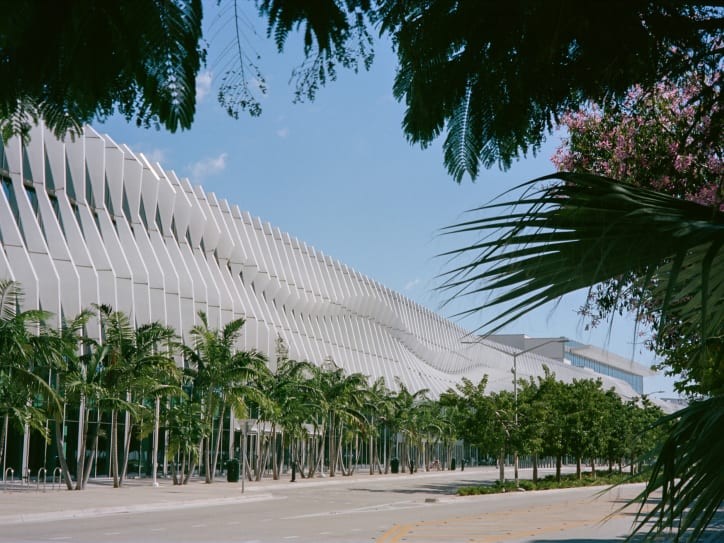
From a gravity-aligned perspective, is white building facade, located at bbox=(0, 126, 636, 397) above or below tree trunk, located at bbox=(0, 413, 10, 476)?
above

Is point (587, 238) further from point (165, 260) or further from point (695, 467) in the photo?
point (165, 260)

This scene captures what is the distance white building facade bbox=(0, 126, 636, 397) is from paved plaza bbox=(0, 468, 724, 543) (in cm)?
613

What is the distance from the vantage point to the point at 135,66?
8.86ft

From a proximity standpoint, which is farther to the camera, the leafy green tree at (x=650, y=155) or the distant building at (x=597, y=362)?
the distant building at (x=597, y=362)

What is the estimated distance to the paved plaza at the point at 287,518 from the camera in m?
19.3

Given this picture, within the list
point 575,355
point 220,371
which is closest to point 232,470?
point 220,371

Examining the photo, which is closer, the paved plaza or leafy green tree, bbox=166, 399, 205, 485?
the paved plaza

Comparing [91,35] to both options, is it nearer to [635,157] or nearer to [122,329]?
[635,157]

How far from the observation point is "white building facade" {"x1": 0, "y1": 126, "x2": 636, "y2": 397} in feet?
131

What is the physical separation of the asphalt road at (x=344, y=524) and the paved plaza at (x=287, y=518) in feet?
0.08

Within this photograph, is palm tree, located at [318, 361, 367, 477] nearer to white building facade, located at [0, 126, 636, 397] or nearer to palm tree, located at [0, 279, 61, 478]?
white building facade, located at [0, 126, 636, 397]

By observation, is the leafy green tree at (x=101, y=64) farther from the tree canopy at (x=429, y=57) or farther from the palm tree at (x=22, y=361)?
the palm tree at (x=22, y=361)

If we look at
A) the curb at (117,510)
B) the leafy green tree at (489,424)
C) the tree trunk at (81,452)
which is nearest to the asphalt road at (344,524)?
the curb at (117,510)

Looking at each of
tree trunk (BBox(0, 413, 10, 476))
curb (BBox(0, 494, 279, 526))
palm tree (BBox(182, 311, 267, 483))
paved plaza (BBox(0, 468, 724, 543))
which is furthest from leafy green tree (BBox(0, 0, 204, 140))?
palm tree (BBox(182, 311, 267, 483))
